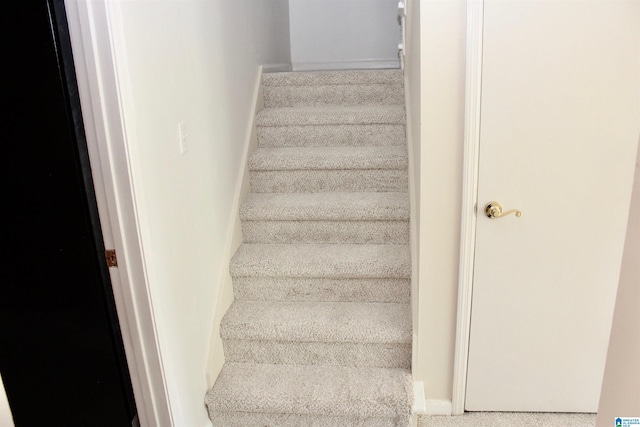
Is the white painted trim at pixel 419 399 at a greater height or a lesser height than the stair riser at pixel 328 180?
lesser

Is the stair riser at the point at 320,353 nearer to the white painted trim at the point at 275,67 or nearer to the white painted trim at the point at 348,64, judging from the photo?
the white painted trim at the point at 275,67

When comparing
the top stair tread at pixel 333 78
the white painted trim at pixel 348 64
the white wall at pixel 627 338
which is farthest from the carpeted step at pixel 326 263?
the white painted trim at pixel 348 64

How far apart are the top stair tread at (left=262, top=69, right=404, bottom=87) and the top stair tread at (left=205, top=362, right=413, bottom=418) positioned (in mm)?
1720

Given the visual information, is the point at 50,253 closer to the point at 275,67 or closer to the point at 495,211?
the point at 495,211

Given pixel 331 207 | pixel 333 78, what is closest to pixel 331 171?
pixel 331 207

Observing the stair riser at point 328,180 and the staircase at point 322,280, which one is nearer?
the staircase at point 322,280

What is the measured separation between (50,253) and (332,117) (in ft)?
5.66

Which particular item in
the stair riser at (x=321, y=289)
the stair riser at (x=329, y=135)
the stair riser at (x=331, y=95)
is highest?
the stair riser at (x=331, y=95)

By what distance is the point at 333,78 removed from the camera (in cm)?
311

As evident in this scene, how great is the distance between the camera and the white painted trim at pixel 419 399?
1.94m

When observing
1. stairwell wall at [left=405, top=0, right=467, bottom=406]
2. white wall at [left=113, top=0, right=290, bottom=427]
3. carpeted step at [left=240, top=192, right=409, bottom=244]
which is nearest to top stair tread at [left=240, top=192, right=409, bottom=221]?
carpeted step at [left=240, top=192, right=409, bottom=244]

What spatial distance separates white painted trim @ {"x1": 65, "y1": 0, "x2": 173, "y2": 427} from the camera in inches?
48.0

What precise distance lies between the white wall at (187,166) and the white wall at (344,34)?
1.83 meters

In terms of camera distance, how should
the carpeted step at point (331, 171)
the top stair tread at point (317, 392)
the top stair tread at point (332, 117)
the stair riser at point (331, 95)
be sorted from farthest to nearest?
the stair riser at point (331, 95) → the top stair tread at point (332, 117) → the carpeted step at point (331, 171) → the top stair tread at point (317, 392)
